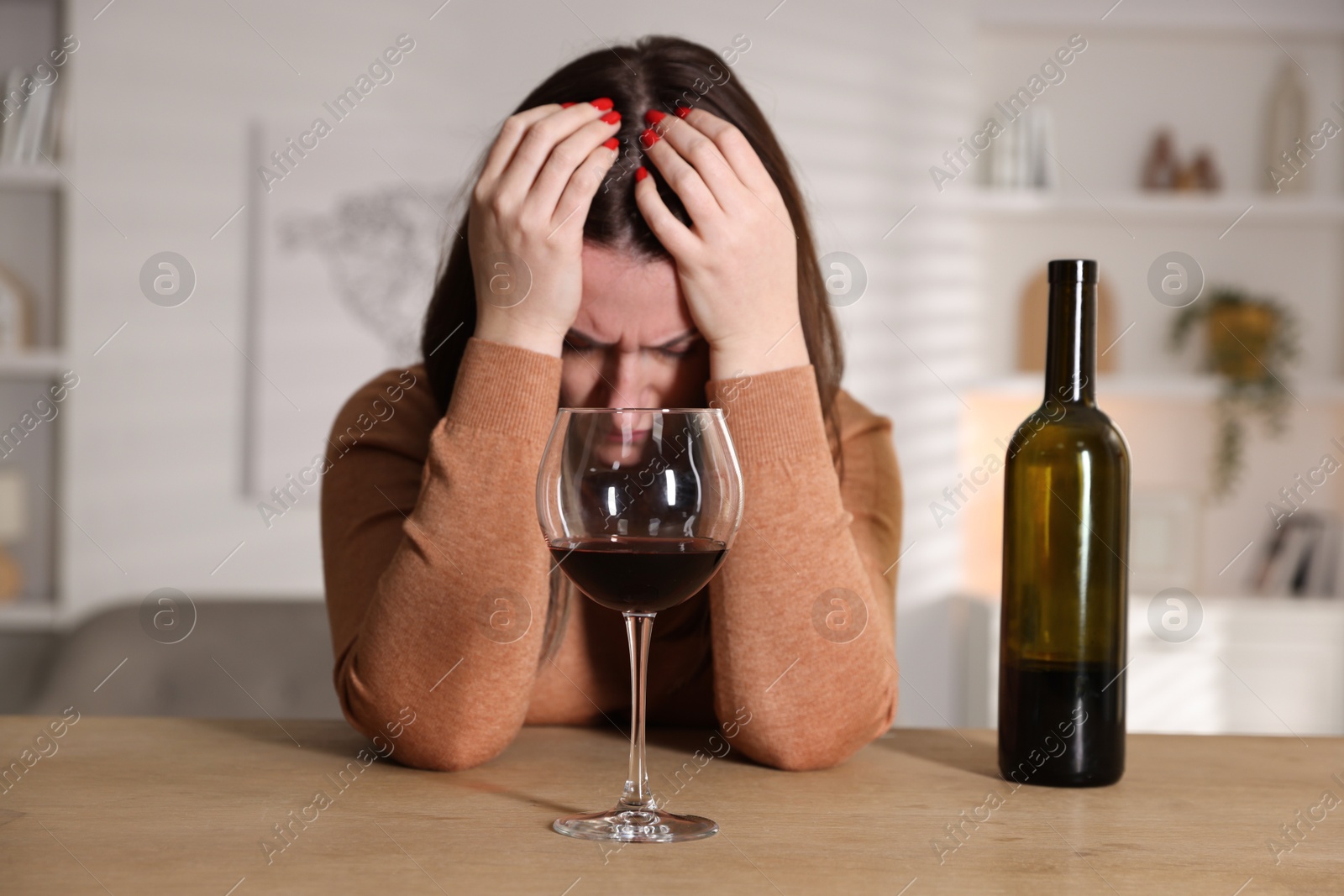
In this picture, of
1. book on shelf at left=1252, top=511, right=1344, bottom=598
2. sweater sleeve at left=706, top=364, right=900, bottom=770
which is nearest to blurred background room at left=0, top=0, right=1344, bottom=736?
book on shelf at left=1252, top=511, right=1344, bottom=598

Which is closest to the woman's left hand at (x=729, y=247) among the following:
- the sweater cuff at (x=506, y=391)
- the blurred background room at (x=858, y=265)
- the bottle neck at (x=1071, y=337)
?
the sweater cuff at (x=506, y=391)

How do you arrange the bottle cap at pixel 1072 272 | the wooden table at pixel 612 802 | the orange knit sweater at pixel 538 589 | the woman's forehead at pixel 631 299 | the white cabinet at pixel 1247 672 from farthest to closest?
the white cabinet at pixel 1247 672
the woman's forehead at pixel 631 299
the orange knit sweater at pixel 538 589
the bottle cap at pixel 1072 272
the wooden table at pixel 612 802

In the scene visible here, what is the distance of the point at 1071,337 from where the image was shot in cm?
79

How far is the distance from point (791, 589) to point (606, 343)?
271mm

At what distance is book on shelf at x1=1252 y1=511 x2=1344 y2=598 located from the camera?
3.11 meters

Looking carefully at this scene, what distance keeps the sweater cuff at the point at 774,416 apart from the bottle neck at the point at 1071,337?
0.20 meters

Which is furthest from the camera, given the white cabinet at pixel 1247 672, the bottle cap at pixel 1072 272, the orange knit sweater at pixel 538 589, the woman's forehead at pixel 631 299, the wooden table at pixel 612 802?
the white cabinet at pixel 1247 672

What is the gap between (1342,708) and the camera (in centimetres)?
289

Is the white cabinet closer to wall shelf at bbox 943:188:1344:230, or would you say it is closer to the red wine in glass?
wall shelf at bbox 943:188:1344:230

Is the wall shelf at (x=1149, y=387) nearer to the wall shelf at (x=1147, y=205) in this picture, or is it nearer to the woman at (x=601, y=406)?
the wall shelf at (x=1147, y=205)

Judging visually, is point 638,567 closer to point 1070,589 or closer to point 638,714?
point 638,714

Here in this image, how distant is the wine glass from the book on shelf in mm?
2942

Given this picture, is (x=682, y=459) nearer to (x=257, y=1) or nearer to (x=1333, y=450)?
(x=257, y=1)

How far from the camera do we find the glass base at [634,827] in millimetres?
648
